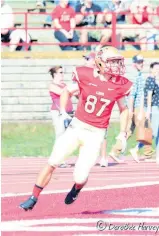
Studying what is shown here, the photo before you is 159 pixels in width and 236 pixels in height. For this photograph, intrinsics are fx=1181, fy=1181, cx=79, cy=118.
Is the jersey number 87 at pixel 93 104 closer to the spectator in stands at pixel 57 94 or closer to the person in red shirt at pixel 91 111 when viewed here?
the person in red shirt at pixel 91 111

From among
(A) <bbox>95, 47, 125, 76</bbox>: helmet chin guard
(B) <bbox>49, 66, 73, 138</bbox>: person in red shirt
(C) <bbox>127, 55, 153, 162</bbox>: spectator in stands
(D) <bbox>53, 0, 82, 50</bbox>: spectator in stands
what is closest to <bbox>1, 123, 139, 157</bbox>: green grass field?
(C) <bbox>127, 55, 153, 162</bbox>: spectator in stands

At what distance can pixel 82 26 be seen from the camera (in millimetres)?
22906

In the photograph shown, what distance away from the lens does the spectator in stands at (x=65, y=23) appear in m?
22.1

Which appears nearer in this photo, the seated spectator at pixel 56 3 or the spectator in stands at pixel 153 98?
the spectator in stands at pixel 153 98

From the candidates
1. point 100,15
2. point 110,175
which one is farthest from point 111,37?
point 110,175

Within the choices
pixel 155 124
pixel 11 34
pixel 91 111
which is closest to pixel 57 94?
pixel 155 124

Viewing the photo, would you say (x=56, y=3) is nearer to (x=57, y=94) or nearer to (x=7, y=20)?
(x=7, y=20)

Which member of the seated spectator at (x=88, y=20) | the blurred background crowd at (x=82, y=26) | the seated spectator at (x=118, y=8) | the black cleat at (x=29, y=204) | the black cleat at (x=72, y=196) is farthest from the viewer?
the seated spectator at (x=118, y=8)

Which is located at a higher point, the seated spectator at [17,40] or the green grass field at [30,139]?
the seated spectator at [17,40]

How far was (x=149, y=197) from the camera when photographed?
11984 mm

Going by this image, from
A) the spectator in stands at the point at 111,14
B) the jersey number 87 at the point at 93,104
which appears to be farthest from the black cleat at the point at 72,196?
the spectator in stands at the point at 111,14

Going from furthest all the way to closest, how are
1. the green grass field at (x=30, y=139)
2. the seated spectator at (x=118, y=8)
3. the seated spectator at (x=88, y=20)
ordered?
1. the seated spectator at (x=118, y=8)
2. the seated spectator at (x=88, y=20)
3. the green grass field at (x=30, y=139)

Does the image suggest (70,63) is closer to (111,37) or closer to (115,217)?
(111,37)

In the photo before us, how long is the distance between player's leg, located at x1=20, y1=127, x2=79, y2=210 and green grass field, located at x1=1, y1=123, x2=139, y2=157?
6949 millimetres
